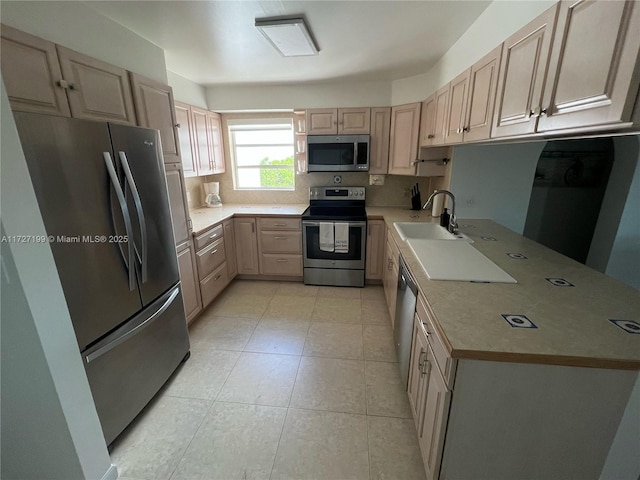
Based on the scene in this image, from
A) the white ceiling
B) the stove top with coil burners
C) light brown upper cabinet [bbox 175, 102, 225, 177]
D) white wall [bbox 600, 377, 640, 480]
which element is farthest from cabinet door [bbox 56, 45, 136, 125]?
white wall [bbox 600, 377, 640, 480]

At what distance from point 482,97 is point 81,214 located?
2.23 m

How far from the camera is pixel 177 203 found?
7.37 feet

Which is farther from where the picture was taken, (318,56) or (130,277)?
(318,56)

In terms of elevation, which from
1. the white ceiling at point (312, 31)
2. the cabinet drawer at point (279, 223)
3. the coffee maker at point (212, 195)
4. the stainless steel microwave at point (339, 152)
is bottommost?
the cabinet drawer at point (279, 223)

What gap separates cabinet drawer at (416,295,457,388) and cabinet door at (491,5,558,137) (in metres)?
0.93

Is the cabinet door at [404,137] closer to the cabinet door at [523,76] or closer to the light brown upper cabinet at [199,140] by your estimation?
the cabinet door at [523,76]

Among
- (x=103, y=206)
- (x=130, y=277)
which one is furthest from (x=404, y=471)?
(x=103, y=206)

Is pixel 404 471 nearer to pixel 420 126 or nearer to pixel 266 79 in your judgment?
pixel 420 126

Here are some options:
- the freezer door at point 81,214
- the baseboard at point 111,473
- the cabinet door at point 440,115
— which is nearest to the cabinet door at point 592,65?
the cabinet door at point 440,115

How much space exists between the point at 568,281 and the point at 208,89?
3.86 meters

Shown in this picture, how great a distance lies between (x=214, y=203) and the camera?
370cm

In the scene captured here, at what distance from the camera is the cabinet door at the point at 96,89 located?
144 centimetres

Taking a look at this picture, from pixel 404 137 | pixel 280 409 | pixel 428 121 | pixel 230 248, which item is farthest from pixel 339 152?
pixel 280 409

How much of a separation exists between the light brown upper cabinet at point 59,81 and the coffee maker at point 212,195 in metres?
1.91
